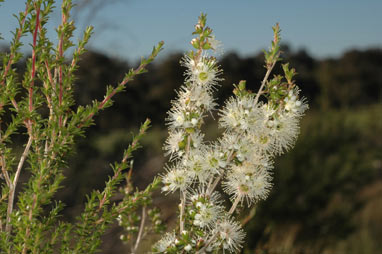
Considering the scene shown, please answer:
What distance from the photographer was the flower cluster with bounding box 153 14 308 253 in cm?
132

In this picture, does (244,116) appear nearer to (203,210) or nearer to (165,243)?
(203,210)

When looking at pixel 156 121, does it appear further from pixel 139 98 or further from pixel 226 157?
pixel 226 157

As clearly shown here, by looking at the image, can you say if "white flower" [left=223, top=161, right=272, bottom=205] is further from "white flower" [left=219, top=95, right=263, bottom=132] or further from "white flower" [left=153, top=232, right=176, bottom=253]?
"white flower" [left=153, top=232, right=176, bottom=253]

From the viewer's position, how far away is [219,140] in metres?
1.35

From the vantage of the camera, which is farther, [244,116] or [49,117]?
[49,117]

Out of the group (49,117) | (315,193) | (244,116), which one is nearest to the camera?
(244,116)

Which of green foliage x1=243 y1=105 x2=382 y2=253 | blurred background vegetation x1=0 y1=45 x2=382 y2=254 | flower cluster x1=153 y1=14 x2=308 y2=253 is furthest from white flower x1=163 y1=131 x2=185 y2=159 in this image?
green foliage x1=243 y1=105 x2=382 y2=253

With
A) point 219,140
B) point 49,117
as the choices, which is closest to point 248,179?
point 219,140

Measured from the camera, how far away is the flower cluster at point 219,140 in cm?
132

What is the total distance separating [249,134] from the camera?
136 centimetres

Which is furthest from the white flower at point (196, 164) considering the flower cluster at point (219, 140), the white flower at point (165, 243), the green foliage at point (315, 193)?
the green foliage at point (315, 193)

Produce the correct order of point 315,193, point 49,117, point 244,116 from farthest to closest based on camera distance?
point 315,193, point 49,117, point 244,116

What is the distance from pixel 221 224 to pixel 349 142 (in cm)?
611

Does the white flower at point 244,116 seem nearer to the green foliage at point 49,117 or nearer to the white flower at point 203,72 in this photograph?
the white flower at point 203,72
